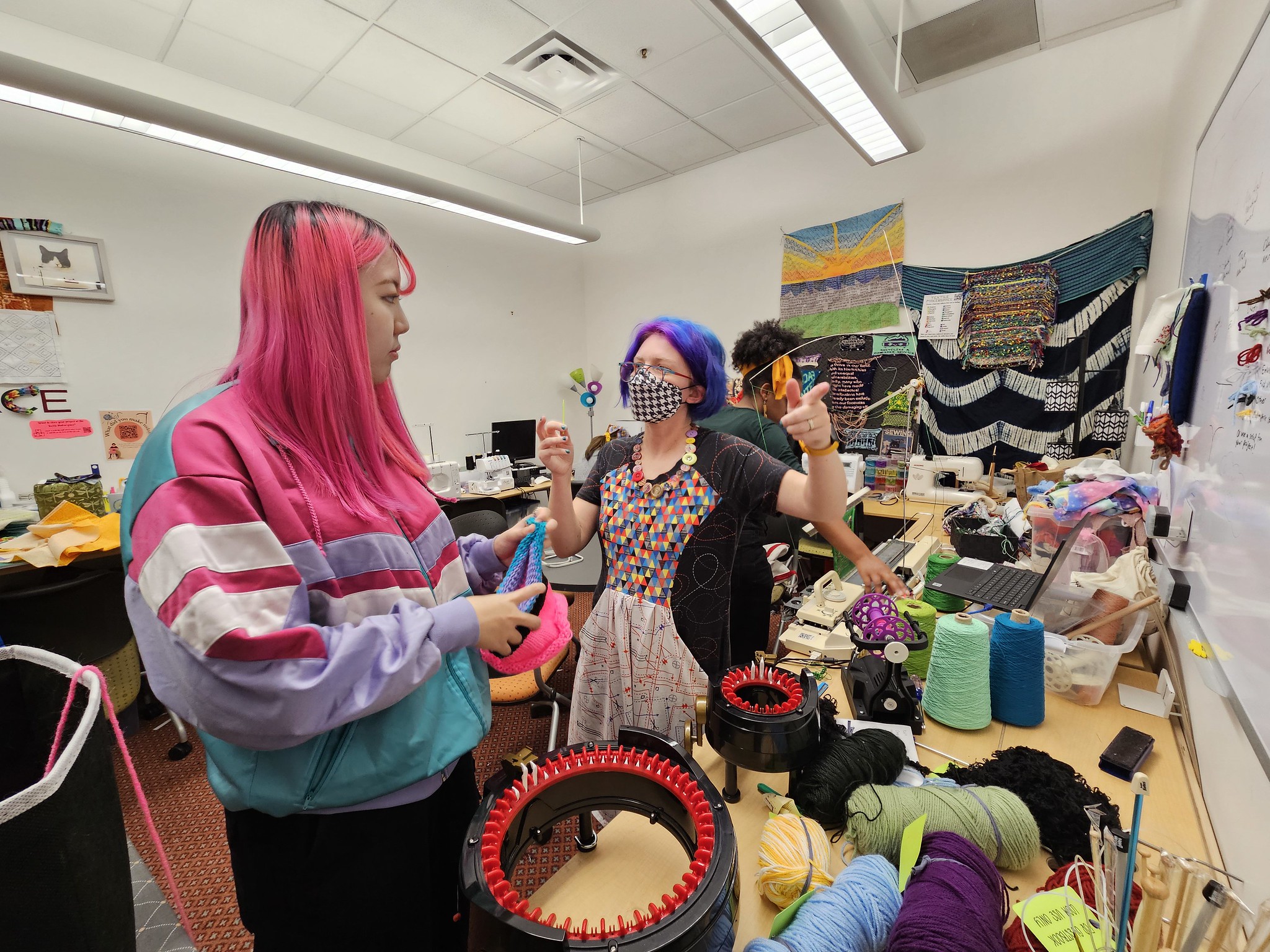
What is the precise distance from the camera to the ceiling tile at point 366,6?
240 cm

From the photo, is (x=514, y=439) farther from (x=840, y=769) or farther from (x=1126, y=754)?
(x=1126, y=754)

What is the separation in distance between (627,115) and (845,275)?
181 centimetres

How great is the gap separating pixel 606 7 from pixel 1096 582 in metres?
3.01

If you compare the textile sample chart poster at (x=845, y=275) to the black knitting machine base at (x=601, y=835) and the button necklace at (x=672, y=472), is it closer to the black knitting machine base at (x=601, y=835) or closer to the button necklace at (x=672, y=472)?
the button necklace at (x=672, y=472)

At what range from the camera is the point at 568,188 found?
480 centimetres

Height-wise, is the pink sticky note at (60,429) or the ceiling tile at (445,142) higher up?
the ceiling tile at (445,142)

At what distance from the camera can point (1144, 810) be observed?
0.85 m

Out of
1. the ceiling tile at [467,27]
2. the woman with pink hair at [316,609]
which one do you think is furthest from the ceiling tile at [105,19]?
the woman with pink hair at [316,609]

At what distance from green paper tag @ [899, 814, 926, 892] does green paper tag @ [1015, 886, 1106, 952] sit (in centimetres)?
11

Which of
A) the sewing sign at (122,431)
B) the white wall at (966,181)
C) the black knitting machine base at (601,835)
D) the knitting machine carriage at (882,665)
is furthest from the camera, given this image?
the sewing sign at (122,431)

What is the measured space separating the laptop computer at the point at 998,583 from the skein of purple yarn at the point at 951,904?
2.75 ft

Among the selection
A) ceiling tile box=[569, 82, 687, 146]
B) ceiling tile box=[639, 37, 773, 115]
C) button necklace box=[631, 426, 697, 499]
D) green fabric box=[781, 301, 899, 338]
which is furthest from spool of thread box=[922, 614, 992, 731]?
ceiling tile box=[569, 82, 687, 146]

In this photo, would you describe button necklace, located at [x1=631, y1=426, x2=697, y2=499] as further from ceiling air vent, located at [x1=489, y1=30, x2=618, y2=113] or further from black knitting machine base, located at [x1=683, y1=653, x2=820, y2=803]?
ceiling air vent, located at [x1=489, y1=30, x2=618, y2=113]

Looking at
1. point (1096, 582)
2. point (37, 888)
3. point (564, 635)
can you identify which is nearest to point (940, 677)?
point (1096, 582)
